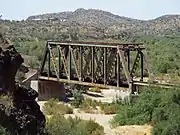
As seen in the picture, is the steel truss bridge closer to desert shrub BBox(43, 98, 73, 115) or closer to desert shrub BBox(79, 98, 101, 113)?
desert shrub BBox(79, 98, 101, 113)

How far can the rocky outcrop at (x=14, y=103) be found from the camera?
1725cm

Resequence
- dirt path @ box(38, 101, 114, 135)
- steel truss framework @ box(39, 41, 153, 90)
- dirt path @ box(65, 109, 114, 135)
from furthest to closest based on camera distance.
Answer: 1. steel truss framework @ box(39, 41, 153, 90)
2. dirt path @ box(38, 101, 114, 135)
3. dirt path @ box(65, 109, 114, 135)

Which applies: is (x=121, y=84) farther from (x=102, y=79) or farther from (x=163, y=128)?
(x=163, y=128)

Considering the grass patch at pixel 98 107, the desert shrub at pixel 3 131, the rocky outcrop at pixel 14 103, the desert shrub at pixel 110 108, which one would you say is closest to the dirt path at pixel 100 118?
the grass patch at pixel 98 107

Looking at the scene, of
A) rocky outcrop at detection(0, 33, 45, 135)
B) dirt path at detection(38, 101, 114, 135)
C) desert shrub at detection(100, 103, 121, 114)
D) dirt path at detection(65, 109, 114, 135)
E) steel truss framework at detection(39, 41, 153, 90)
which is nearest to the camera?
rocky outcrop at detection(0, 33, 45, 135)

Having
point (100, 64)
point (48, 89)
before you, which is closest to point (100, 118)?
point (100, 64)

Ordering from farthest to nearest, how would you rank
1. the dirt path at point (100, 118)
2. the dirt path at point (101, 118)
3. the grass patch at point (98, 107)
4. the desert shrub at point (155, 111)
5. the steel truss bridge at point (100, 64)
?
the steel truss bridge at point (100, 64) < the grass patch at point (98, 107) < the dirt path at point (100, 118) < the dirt path at point (101, 118) < the desert shrub at point (155, 111)

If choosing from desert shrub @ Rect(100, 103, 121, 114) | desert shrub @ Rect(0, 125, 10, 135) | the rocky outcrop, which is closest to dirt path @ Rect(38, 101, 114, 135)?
desert shrub @ Rect(100, 103, 121, 114)

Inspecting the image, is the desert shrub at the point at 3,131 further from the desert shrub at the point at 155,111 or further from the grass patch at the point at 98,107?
the grass patch at the point at 98,107

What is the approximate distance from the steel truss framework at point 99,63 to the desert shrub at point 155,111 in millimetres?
5460

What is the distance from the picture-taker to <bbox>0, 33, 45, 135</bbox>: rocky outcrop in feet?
56.6

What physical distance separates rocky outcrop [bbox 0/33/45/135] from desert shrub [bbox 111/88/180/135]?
948 centimetres

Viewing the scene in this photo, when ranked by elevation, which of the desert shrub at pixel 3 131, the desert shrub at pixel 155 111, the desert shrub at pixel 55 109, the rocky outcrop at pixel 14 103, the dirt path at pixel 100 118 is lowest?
the dirt path at pixel 100 118

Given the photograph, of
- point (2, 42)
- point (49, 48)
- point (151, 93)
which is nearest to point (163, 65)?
point (49, 48)
